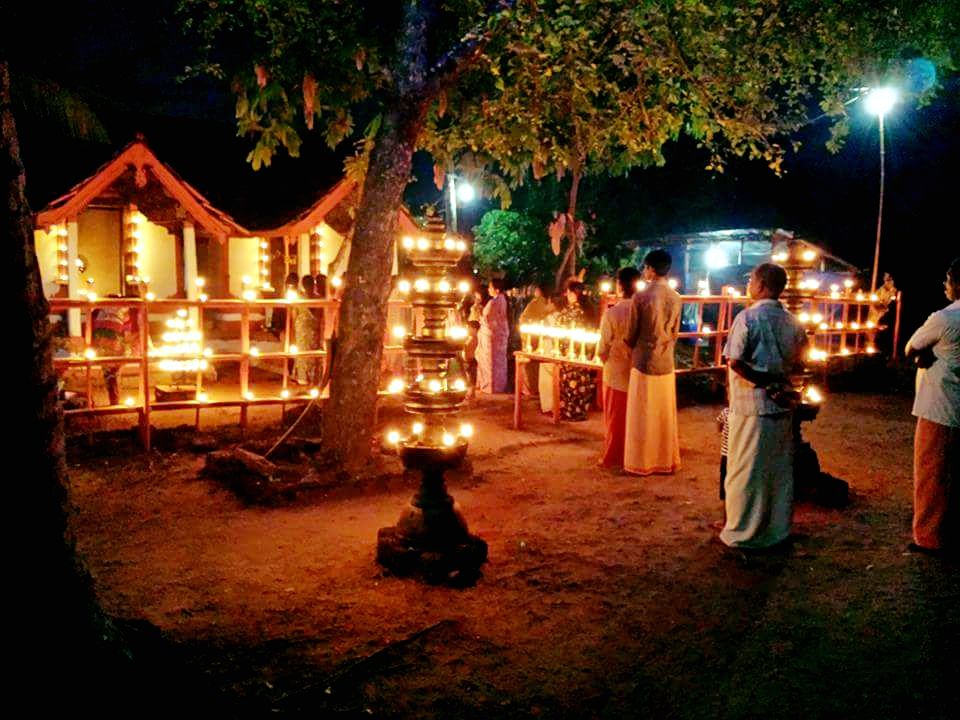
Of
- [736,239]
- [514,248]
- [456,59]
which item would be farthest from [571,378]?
[736,239]

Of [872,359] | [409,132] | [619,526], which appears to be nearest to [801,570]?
[619,526]

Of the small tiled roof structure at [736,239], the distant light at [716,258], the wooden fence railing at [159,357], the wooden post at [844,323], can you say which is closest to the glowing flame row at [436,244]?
the wooden fence railing at [159,357]

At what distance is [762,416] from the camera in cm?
588

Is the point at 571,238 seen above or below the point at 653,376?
above

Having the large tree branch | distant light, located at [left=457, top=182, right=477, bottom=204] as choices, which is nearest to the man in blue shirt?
the large tree branch

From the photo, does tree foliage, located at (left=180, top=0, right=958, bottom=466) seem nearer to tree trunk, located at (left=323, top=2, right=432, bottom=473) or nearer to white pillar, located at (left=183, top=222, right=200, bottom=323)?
tree trunk, located at (left=323, top=2, right=432, bottom=473)

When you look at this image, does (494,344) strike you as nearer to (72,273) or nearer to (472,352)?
(472,352)

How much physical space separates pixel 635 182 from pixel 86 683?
25.0m

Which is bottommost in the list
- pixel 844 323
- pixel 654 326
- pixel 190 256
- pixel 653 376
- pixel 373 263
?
pixel 653 376

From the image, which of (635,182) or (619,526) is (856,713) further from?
(635,182)

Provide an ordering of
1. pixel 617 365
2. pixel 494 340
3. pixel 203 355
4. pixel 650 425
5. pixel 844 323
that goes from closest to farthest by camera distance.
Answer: pixel 650 425 → pixel 617 365 → pixel 203 355 → pixel 494 340 → pixel 844 323

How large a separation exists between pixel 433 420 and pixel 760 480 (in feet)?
8.24

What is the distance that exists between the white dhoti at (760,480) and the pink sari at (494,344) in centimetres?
798

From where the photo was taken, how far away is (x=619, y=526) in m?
6.73
